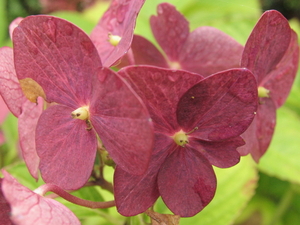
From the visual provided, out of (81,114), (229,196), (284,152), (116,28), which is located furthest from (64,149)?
(284,152)

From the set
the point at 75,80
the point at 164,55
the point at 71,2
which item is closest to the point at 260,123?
the point at 164,55

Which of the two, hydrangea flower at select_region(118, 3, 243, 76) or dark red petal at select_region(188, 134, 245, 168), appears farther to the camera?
hydrangea flower at select_region(118, 3, 243, 76)

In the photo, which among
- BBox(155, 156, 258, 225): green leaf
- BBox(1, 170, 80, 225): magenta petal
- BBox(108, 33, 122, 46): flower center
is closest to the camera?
BBox(1, 170, 80, 225): magenta petal

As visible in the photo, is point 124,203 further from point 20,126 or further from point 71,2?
point 71,2

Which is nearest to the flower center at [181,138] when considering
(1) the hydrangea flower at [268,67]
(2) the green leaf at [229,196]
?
(1) the hydrangea flower at [268,67]

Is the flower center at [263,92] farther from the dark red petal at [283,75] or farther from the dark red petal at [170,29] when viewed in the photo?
the dark red petal at [170,29]

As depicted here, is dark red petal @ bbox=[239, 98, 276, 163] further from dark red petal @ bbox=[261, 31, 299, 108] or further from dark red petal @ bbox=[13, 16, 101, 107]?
dark red petal @ bbox=[13, 16, 101, 107]

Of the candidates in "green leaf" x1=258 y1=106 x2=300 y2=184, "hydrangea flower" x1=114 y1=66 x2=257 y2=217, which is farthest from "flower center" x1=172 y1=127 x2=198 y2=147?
"green leaf" x1=258 y1=106 x2=300 y2=184

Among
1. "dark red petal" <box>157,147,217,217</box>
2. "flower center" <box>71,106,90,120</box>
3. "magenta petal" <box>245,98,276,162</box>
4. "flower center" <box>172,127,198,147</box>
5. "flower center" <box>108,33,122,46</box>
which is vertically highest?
"flower center" <box>108,33,122,46</box>
